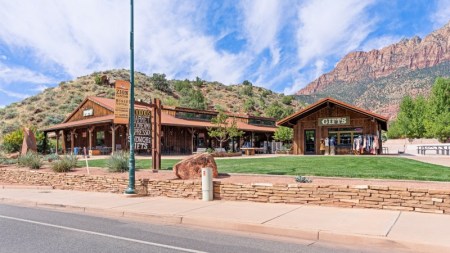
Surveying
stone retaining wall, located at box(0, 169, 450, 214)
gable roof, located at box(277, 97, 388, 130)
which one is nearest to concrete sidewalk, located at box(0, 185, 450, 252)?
stone retaining wall, located at box(0, 169, 450, 214)

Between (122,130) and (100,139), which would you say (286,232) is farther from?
(100,139)

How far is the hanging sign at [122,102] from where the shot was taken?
1461 centimetres

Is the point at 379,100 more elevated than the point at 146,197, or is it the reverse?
the point at 379,100

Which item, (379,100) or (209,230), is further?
(379,100)

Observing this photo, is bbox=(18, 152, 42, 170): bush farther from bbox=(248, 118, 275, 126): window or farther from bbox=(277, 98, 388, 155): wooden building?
bbox=(248, 118, 275, 126): window

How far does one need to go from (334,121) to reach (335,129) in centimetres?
80

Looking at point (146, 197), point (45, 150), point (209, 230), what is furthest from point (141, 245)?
point (45, 150)

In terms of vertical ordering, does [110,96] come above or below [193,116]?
above

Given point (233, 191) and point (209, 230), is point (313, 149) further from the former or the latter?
point (209, 230)

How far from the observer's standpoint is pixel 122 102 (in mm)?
14781

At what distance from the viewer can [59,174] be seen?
1730cm

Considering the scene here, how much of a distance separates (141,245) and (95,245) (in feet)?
2.69

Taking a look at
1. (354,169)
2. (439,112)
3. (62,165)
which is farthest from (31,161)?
(439,112)

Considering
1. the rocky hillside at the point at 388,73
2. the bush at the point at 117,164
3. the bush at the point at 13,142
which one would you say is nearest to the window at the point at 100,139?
the bush at the point at 13,142
